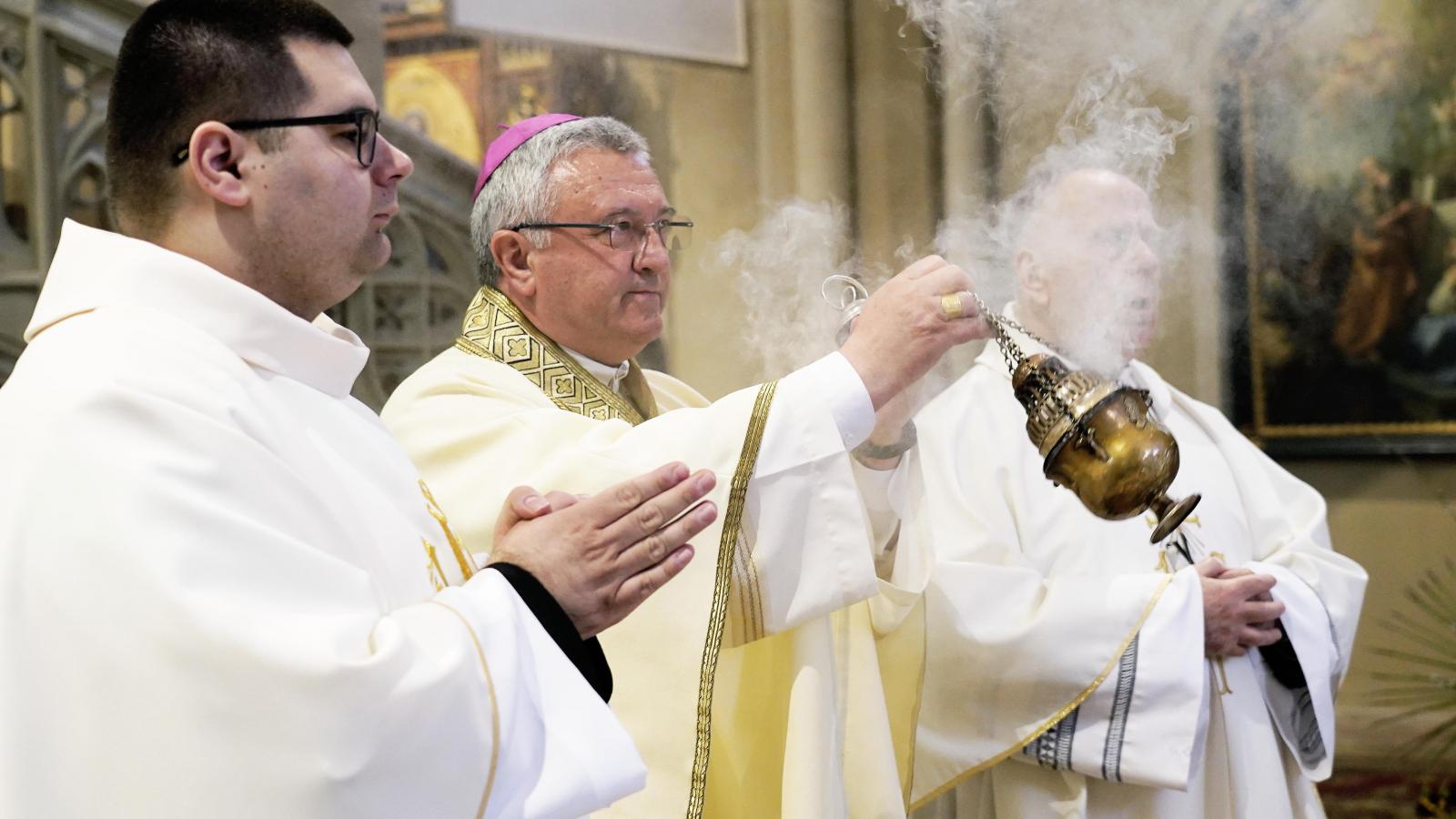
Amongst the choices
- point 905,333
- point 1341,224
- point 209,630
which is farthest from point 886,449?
point 1341,224

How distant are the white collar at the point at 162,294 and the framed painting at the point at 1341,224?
17.8 ft

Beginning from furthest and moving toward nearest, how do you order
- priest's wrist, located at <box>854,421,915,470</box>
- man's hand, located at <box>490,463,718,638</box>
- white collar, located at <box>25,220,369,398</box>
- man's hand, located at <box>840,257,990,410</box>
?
priest's wrist, located at <box>854,421,915,470</box>, man's hand, located at <box>840,257,990,410</box>, man's hand, located at <box>490,463,718,638</box>, white collar, located at <box>25,220,369,398</box>

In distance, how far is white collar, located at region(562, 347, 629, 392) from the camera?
271 cm

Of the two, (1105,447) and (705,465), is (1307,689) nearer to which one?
(1105,447)

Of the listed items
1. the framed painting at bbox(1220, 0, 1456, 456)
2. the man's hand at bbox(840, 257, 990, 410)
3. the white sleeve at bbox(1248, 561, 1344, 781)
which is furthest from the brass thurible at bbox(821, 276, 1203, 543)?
the framed painting at bbox(1220, 0, 1456, 456)

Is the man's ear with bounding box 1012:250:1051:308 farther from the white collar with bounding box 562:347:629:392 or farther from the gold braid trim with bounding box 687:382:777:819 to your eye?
the gold braid trim with bounding box 687:382:777:819

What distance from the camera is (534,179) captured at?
2723mm

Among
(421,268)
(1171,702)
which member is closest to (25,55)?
(421,268)

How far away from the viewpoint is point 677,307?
19.5 ft

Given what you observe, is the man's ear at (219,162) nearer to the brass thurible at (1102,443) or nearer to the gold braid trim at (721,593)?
the gold braid trim at (721,593)

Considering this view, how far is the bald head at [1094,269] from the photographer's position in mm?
3117

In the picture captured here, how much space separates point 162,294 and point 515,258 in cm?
124

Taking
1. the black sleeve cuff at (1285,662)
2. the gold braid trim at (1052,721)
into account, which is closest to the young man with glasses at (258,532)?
the gold braid trim at (1052,721)

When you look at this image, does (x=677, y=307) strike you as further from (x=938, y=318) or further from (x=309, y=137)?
(x=309, y=137)
